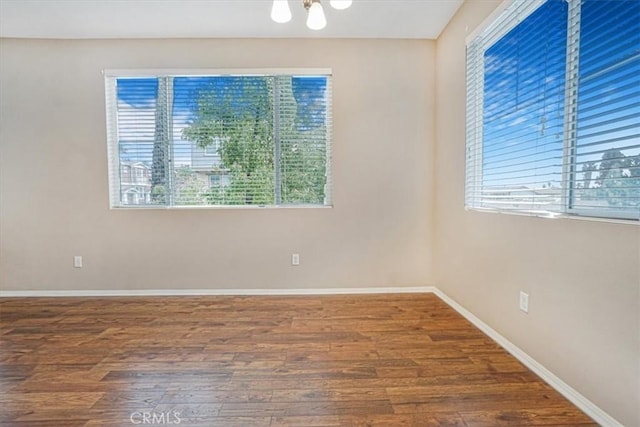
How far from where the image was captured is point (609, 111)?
140 centimetres

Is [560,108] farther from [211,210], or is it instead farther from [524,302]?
[211,210]

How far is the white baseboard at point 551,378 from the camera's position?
144 cm

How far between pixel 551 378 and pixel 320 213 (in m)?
2.27

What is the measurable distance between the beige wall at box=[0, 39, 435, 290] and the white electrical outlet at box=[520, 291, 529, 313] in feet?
4.59

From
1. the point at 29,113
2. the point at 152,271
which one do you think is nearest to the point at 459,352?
the point at 152,271

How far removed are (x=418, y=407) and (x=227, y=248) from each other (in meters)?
2.42

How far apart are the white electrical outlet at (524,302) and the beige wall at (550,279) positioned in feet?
0.11

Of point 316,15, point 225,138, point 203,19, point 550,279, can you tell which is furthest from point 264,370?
point 203,19

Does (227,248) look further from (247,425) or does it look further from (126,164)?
Answer: (247,425)

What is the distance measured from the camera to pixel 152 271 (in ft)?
11.0

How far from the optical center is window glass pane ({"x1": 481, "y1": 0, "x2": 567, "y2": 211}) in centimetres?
171

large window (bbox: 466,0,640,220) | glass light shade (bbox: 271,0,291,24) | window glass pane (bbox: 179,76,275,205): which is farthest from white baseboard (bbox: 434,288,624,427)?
glass light shade (bbox: 271,0,291,24)

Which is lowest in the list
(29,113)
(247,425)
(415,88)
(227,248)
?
(247,425)

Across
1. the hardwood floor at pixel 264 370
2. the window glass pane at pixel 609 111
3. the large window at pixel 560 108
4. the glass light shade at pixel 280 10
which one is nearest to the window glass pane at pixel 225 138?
the hardwood floor at pixel 264 370
